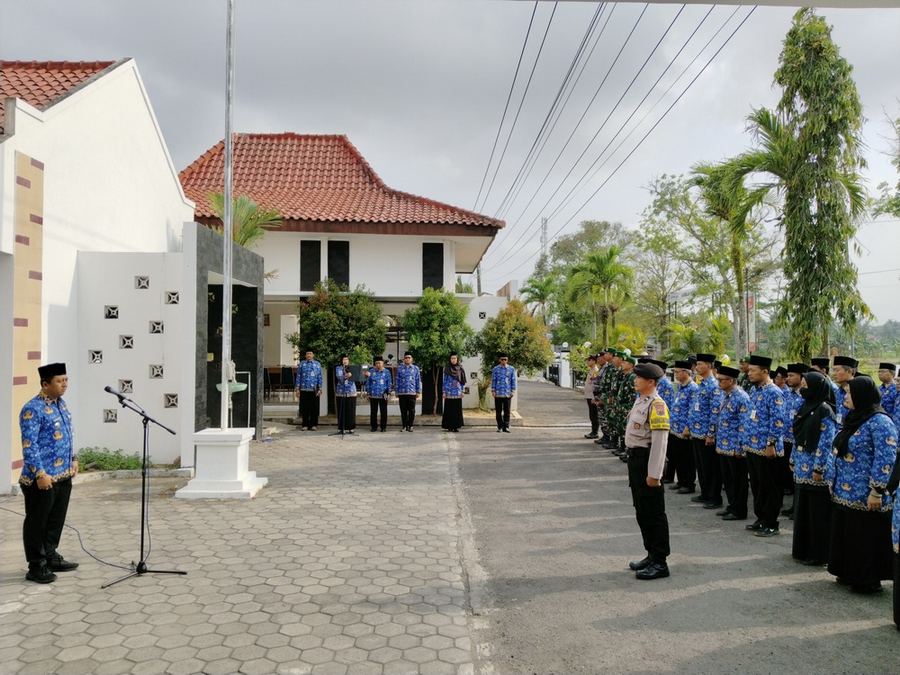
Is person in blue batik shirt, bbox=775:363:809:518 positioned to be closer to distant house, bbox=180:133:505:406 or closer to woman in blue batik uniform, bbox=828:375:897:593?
woman in blue batik uniform, bbox=828:375:897:593

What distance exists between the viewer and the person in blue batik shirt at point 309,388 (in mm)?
15203

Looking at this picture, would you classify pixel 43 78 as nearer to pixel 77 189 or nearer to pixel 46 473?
pixel 77 189

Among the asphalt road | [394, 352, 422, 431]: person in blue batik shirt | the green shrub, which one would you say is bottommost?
the asphalt road

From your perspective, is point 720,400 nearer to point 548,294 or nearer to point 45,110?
point 45,110

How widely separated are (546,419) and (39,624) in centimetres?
1443

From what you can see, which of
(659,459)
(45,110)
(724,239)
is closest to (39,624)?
(659,459)

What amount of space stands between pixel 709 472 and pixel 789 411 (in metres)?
1.26

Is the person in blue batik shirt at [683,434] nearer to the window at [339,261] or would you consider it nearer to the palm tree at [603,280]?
the window at [339,261]

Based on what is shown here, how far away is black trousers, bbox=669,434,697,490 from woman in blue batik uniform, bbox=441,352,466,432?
652cm

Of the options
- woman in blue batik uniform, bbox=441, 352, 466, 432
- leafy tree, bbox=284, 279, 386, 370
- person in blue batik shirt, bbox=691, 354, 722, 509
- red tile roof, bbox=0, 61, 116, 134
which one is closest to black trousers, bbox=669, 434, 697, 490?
person in blue batik shirt, bbox=691, 354, 722, 509

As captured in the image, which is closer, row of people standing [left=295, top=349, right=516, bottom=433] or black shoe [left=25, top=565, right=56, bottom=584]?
black shoe [left=25, top=565, right=56, bottom=584]

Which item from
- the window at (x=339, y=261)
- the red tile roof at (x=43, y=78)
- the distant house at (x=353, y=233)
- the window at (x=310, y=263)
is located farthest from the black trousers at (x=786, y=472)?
the window at (x=310, y=263)

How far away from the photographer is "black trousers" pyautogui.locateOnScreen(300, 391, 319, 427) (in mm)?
15336

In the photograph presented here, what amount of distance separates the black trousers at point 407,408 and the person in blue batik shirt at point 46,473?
9.55 metres
